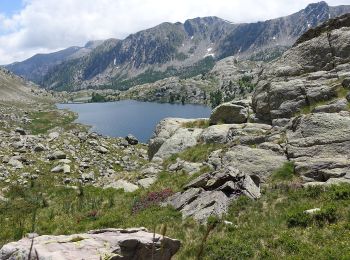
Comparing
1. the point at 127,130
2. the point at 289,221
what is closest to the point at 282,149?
the point at 289,221

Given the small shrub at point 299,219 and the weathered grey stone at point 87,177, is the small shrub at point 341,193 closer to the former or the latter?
the small shrub at point 299,219

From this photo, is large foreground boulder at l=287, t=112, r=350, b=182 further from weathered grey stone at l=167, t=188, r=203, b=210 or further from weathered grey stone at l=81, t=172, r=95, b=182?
weathered grey stone at l=81, t=172, r=95, b=182

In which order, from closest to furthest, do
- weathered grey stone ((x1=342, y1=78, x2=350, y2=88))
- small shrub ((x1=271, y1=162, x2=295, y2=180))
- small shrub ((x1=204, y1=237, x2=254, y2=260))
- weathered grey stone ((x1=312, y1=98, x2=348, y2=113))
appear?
small shrub ((x1=204, y1=237, x2=254, y2=260)) → small shrub ((x1=271, y1=162, x2=295, y2=180)) → weathered grey stone ((x1=312, y1=98, x2=348, y2=113)) → weathered grey stone ((x1=342, y1=78, x2=350, y2=88))

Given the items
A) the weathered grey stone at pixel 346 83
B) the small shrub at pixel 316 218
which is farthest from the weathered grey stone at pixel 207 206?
the weathered grey stone at pixel 346 83

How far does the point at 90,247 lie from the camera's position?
11.4 m

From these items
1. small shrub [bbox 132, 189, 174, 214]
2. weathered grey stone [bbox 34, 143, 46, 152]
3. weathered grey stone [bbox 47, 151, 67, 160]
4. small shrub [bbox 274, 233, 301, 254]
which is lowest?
weathered grey stone [bbox 47, 151, 67, 160]

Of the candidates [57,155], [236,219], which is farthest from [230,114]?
[57,155]

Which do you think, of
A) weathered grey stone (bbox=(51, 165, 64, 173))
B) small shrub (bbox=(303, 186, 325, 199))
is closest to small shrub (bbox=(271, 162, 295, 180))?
small shrub (bbox=(303, 186, 325, 199))

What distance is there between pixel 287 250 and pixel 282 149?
523 inches

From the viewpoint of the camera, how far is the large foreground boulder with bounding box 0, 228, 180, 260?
34.9 feet

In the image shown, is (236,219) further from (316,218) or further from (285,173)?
(285,173)

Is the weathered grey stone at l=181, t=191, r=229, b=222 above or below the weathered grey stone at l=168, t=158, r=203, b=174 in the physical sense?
above

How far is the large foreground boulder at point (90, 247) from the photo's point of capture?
34.9ft

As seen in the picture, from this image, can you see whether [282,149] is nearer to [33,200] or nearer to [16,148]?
[33,200]
